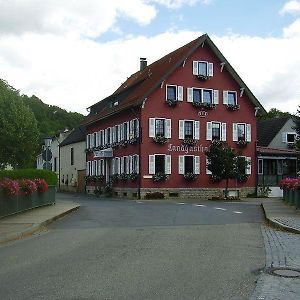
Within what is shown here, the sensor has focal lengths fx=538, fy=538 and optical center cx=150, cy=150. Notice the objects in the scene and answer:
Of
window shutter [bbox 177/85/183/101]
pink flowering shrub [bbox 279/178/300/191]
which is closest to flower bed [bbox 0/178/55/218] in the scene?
pink flowering shrub [bbox 279/178/300/191]

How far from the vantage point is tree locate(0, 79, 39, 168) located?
51031 millimetres

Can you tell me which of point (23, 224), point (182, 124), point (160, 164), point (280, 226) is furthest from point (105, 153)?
point (280, 226)

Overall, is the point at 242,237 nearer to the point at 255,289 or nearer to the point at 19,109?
the point at 255,289

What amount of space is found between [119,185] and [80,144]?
15.4 metres

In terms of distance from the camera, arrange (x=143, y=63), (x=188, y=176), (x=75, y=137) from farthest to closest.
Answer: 1. (x=75, y=137)
2. (x=143, y=63)
3. (x=188, y=176)

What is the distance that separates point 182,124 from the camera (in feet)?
136

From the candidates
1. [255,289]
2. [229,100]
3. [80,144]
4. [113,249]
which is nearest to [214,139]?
[229,100]

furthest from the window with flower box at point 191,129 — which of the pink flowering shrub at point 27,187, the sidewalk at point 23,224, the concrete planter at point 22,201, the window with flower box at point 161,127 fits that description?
the pink flowering shrub at point 27,187

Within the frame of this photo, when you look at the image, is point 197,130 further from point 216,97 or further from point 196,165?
point 216,97

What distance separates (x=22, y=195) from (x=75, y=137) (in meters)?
40.6

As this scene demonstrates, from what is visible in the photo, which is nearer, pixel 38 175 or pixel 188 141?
pixel 38 175

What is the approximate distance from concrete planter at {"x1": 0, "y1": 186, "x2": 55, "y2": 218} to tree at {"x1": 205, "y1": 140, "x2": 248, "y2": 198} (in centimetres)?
1413

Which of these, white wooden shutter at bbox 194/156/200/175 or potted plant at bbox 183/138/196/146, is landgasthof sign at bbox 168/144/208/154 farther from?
white wooden shutter at bbox 194/156/200/175

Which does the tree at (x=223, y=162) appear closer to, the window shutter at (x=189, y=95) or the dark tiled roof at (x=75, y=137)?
the window shutter at (x=189, y=95)
